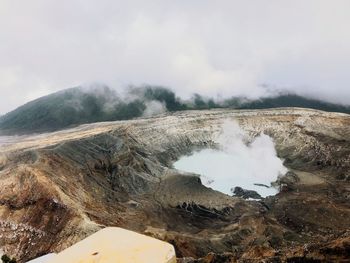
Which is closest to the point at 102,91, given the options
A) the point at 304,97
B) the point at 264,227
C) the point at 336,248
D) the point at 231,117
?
the point at 231,117

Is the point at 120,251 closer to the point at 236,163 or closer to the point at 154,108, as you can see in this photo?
the point at 236,163

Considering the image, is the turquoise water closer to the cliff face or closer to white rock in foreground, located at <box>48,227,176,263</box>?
the cliff face

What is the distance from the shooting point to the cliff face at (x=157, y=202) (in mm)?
53156

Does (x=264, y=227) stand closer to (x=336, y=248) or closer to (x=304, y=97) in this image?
(x=336, y=248)

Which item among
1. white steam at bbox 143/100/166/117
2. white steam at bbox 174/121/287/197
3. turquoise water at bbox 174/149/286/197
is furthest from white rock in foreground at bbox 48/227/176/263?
white steam at bbox 143/100/166/117

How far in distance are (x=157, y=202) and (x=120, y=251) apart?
61.3 meters

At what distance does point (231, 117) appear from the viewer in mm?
125875

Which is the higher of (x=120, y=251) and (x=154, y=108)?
(x=120, y=251)

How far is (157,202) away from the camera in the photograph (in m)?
72.8

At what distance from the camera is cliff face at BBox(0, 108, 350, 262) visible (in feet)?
174

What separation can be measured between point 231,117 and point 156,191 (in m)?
53.1

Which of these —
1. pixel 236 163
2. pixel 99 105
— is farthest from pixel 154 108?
pixel 236 163

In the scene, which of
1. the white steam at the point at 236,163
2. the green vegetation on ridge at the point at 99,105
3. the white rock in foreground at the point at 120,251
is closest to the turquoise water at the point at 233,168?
the white steam at the point at 236,163

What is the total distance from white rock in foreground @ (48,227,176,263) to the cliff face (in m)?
20.4
